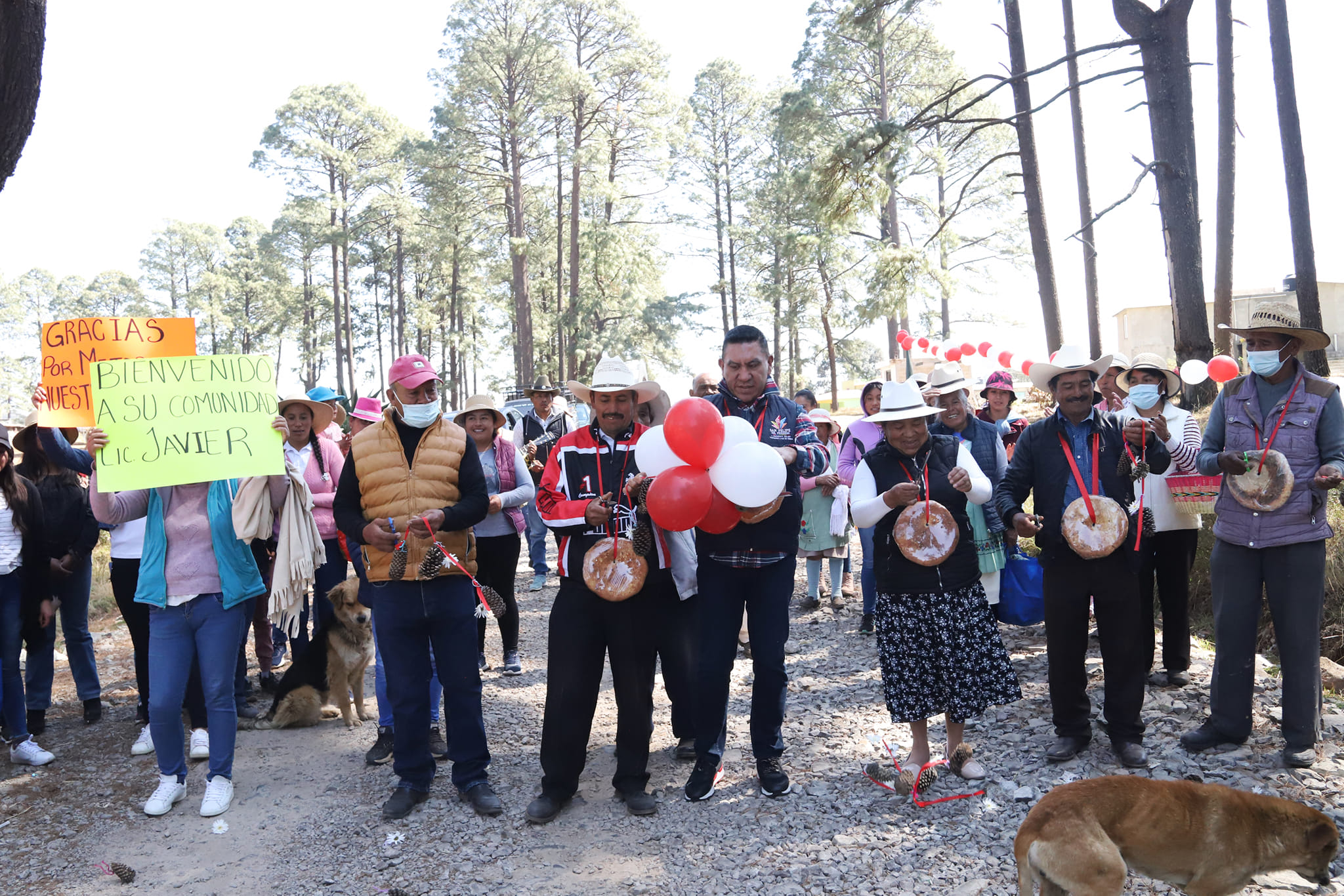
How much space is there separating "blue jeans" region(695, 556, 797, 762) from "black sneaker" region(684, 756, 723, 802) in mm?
46

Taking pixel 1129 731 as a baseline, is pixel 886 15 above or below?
above

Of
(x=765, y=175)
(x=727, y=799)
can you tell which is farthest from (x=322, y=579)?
(x=765, y=175)

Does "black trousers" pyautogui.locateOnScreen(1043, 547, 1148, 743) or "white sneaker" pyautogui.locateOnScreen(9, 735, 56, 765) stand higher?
"black trousers" pyautogui.locateOnScreen(1043, 547, 1148, 743)

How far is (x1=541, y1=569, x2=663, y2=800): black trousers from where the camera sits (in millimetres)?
4336

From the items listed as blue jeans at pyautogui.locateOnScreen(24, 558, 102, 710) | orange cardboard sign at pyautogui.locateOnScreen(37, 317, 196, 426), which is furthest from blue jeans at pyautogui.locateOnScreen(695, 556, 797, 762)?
blue jeans at pyautogui.locateOnScreen(24, 558, 102, 710)

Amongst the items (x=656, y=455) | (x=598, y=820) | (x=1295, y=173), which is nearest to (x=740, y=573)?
(x=656, y=455)

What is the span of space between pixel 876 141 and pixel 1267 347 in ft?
25.2

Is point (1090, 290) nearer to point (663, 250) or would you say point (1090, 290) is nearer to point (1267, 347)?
point (1267, 347)

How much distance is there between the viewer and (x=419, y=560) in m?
4.23

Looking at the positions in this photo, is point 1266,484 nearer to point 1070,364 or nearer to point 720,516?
point 1070,364

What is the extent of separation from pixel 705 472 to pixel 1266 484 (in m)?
2.84

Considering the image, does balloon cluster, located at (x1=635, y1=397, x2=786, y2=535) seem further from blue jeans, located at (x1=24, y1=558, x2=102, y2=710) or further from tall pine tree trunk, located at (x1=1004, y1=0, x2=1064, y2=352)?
tall pine tree trunk, located at (x1=1004, y1=0, x2=1064, y2=352)

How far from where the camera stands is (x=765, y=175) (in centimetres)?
3372

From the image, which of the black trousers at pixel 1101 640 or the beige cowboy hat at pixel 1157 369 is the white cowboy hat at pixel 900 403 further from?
the beige cowboy hat at pixel 1157 369
